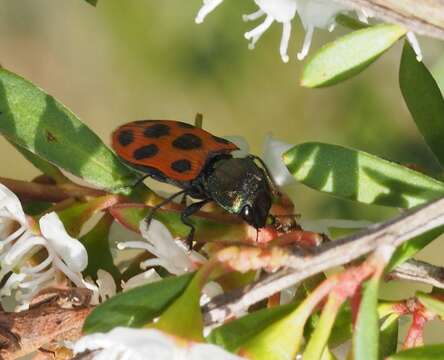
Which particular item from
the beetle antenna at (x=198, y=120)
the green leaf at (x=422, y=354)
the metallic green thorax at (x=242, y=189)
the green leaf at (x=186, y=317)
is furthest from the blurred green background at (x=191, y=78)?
the green leaf at (x=186, y=317)

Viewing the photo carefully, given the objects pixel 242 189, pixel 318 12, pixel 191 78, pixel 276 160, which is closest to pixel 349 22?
pixel 318 12

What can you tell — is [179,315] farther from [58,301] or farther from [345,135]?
[345,135]

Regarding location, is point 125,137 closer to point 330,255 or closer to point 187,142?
point 187,142

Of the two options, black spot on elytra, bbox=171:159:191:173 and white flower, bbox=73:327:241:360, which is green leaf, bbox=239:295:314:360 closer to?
white flower, bbox=73:327:241:360

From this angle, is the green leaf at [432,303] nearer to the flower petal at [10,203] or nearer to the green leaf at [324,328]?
the green leaf at [324,328]

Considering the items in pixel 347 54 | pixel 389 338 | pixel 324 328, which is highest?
pixel 347 54

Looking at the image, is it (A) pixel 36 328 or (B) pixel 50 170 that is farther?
(B) pixel 50 170

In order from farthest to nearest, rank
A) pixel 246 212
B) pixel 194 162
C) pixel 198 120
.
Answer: pixel 194 162 → pixel 198 120 → pixel 246 212

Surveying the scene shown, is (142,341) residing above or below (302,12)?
below
